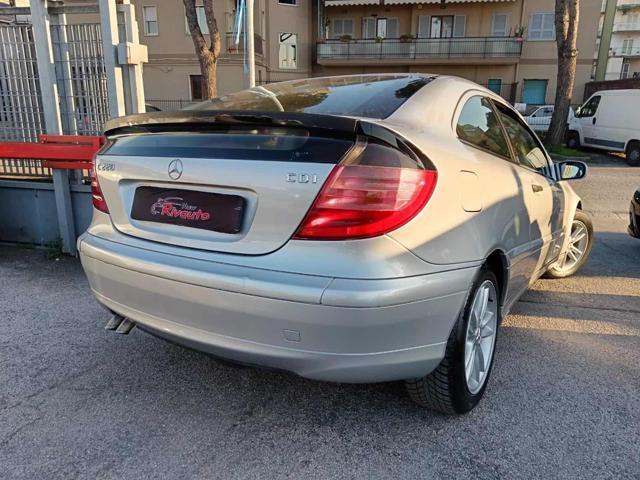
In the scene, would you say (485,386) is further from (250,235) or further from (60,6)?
(60,6)

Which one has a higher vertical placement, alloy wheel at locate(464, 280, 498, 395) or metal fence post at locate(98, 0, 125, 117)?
metal fence post at locate(98, 0, 125, 117)

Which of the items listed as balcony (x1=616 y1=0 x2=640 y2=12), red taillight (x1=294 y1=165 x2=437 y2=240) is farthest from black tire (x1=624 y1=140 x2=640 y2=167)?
balcony (x1=616 y1=0 x2=640 y2=12)

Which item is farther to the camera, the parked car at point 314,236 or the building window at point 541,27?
the building window at point 541,27

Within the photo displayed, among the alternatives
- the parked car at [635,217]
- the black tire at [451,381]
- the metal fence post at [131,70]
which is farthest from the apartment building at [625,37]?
the black tire at [451,381]

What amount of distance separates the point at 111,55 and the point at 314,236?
12.8ft

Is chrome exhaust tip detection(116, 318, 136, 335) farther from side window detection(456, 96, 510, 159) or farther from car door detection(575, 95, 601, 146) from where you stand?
car door detection(575, 95, 601, 146)

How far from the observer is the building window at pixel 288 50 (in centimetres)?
3011

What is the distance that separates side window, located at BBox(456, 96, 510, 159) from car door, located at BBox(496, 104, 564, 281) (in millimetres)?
170

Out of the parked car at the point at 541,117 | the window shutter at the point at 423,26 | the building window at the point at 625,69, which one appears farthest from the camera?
the building window at the point at 625,69

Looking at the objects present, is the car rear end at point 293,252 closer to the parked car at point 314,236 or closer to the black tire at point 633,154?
the parked car at point 314,236

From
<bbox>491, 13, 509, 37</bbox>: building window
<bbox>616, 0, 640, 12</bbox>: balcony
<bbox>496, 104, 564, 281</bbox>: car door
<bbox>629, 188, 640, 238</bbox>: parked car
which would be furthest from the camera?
<bbox>616, 0, 640, 12</bbox>: balcony

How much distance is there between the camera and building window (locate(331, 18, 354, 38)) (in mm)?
31922

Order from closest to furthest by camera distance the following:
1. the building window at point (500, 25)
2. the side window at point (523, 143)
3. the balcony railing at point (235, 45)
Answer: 1. the side window at point (523, 143)
2. the balcony railing at point (235, 45)
3. the building window at point (500, 25)

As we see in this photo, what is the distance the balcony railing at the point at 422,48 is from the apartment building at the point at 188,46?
3.25m
